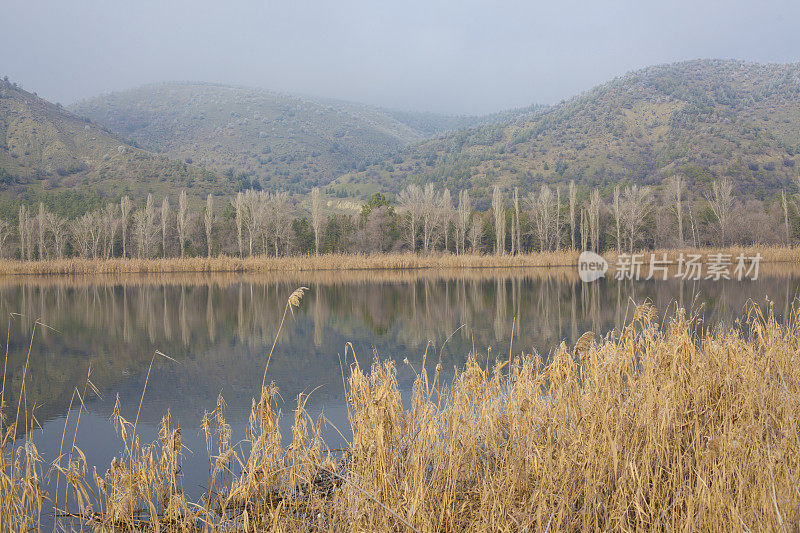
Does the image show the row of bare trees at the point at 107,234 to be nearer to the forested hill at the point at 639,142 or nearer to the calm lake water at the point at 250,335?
the calm lake water at the point at 250,335

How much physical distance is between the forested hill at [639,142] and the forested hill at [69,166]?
2525 centimetres

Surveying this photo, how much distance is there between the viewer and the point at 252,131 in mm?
111750

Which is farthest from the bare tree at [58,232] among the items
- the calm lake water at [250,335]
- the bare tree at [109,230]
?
the calm lake water at [250,335]

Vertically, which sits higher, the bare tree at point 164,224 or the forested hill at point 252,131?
the forested hill at point 252,131

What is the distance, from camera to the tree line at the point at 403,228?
3953cm

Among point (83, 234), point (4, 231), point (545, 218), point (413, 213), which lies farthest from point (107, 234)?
point (545, 218)

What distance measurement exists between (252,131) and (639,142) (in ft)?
250

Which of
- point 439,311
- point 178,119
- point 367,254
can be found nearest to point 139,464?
point 439,311

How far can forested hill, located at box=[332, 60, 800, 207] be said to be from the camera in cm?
5853

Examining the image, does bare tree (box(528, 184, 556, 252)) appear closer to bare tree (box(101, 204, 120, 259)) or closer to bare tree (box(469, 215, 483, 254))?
bare tree (box(469, 215, 483, 254))

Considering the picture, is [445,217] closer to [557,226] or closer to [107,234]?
[557,226]

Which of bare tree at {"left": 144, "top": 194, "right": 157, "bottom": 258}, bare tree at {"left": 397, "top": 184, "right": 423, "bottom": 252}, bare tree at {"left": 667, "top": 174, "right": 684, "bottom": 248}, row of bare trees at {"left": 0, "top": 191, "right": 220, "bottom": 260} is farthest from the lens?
bare tree at {"left": 397, "top": 184, "right": 423, "bottom": 252}

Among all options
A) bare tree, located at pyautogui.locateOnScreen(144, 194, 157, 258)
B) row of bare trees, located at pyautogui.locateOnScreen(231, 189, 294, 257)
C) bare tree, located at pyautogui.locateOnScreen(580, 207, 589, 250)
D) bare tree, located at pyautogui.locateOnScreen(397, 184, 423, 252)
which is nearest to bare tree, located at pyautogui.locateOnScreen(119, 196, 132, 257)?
bare tree, located at pyautogui.locateOnScreen(144, 194, 157, 258)

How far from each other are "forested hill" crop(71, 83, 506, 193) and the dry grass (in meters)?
67.5
